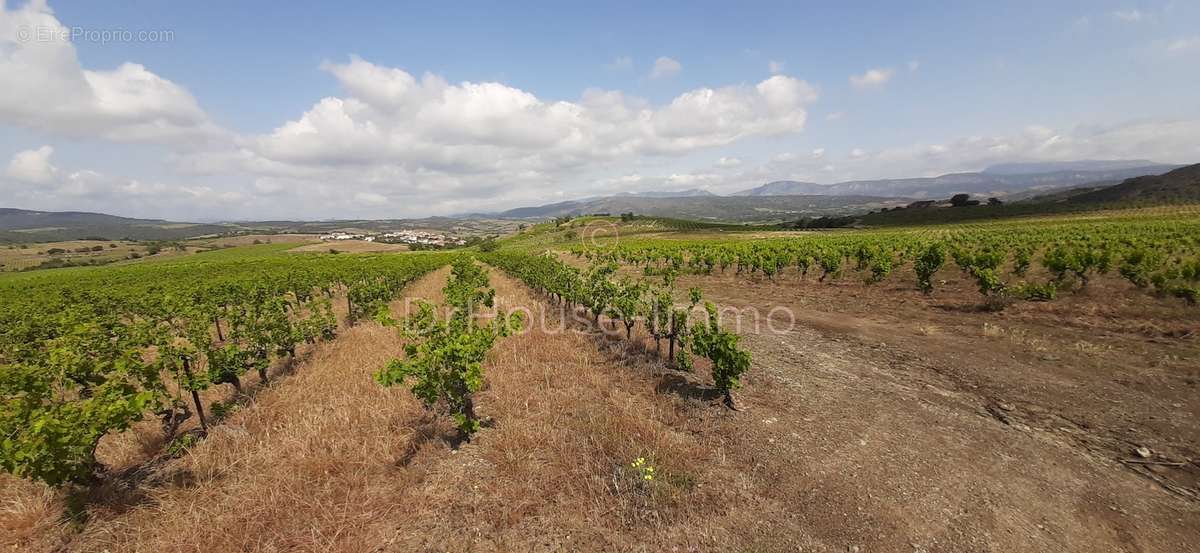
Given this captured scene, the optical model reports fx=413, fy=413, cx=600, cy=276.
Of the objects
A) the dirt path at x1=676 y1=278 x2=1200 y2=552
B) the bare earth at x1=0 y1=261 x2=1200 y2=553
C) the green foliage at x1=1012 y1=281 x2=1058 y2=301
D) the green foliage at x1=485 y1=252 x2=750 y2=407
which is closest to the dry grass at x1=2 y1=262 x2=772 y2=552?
the bare earth at x1=0 y1=261 x2=1200 y2=553

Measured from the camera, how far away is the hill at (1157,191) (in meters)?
100

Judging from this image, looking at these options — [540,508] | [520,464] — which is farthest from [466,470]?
[540,508]

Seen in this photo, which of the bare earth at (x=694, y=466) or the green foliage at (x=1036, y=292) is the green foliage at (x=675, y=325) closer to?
the bare earth at (x=694, y=466)

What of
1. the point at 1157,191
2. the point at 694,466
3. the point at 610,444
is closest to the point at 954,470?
the point at 694,466

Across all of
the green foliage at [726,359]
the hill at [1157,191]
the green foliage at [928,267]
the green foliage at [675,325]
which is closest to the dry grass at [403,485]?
the green foliage at [726,359]

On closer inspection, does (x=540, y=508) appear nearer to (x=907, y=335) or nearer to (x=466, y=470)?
(x=466, y=470)

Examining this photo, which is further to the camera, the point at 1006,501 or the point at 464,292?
the point at 464,292

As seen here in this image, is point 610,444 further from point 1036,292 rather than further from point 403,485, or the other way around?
point 1036,292

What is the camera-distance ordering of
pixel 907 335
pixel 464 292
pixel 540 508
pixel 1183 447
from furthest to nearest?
pixel 464 292 < pixel 907 335 < pixel 1183 447 < pixel 540 508

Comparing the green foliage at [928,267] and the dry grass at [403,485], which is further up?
the green foliage at [928,267]

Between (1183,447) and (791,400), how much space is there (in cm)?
612

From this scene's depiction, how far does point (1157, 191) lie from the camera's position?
111375mm

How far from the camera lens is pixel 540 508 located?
576 centimetres

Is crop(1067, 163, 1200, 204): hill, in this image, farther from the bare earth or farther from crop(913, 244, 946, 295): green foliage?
the bare earth
